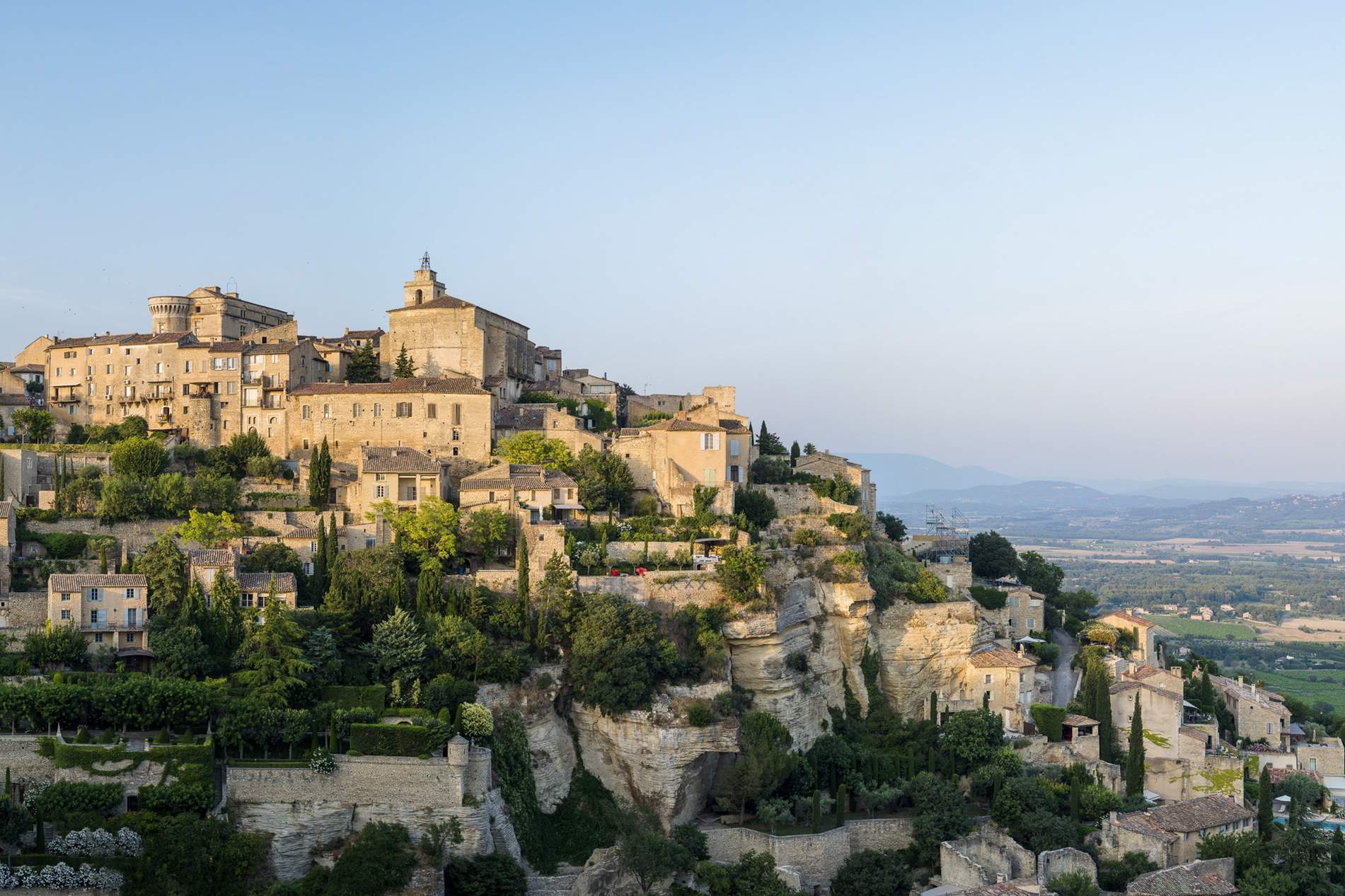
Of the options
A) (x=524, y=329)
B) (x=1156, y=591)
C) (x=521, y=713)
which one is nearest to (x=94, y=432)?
(x=524, y=329)

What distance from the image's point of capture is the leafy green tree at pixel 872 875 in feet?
133

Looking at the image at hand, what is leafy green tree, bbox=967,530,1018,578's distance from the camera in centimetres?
6831

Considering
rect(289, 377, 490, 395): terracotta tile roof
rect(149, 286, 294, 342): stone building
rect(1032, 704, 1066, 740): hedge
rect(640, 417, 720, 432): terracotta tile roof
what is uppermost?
rect(149, 286, 294, 342): stone building

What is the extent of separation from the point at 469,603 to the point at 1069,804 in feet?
70.1

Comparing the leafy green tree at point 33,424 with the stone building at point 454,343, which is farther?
the stone building at point 454,343

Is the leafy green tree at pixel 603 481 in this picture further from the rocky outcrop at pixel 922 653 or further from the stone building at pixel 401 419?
the rocky outcrop at pixel 922 653

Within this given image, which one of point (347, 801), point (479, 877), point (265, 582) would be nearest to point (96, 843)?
point (347, 801)

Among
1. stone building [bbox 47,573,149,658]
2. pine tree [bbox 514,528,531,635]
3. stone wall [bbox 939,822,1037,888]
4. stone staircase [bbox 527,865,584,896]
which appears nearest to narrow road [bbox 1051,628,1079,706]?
stone wall [bbox 939,822,1037,888]

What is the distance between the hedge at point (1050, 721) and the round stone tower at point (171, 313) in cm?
4378

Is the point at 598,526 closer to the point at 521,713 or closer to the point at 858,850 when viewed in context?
the point at 521,713

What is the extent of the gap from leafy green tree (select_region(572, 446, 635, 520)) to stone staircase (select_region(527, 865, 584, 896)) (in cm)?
1591

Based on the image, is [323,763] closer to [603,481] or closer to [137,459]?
[603,481]

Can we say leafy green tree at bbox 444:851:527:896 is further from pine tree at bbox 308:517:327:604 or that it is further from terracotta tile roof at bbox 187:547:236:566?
terracotta tile roof at bbox 187:547:236:566

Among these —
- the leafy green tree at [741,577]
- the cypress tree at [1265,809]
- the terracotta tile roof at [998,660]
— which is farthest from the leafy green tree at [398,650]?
the cypress tree at [1265,809]
